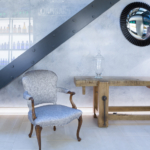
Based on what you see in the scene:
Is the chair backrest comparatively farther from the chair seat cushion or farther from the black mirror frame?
the black mirror frame

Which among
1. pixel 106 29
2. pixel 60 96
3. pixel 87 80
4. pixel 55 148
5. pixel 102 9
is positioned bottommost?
pixel 55 148

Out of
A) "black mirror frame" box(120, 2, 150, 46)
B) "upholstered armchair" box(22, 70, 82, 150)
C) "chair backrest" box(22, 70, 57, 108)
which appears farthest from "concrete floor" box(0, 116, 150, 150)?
"black mirror frame" box(120, 2, 150, 46)

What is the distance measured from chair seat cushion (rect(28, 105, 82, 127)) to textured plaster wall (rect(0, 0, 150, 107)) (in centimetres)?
121

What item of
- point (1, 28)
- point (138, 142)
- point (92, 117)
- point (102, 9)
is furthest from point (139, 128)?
point (1, 28)

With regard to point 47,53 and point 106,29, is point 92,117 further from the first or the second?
point 106,29

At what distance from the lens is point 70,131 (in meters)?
2.68

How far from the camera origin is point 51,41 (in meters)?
3.24

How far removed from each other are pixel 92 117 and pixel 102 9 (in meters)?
2.09

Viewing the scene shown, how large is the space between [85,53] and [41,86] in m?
1.25

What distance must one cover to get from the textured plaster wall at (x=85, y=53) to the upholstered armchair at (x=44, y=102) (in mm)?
793

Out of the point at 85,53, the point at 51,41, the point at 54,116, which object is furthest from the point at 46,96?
the point at 85,53

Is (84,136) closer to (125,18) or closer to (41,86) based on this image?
(41,86)

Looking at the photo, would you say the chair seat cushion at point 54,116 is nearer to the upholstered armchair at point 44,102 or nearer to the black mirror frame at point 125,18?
the upholstered armchair at point 44,102

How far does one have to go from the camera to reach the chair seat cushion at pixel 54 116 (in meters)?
2.03
